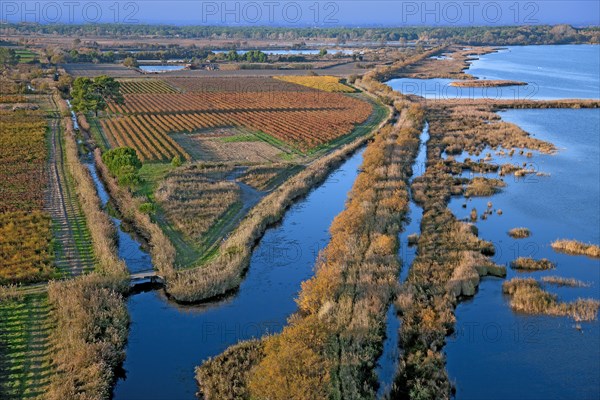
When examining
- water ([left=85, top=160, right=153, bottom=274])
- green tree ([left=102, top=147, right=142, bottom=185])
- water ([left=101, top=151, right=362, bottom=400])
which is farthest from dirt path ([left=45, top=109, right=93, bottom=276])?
water ([left=101, top=151, right=362, bottom=400])

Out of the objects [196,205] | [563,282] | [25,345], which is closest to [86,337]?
[25,345]

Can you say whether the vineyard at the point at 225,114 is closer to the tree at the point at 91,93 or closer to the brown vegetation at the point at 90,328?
the tree at the point at 91,93

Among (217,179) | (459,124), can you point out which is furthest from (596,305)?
(459,124)

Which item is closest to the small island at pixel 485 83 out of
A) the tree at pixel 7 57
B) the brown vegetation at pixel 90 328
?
Result: the tree at pixel 7 57

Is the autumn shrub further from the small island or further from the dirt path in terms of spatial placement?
the small island

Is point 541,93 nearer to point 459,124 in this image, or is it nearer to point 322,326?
point 459,124

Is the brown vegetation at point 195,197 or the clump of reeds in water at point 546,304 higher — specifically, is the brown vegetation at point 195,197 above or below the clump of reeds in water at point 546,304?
above
